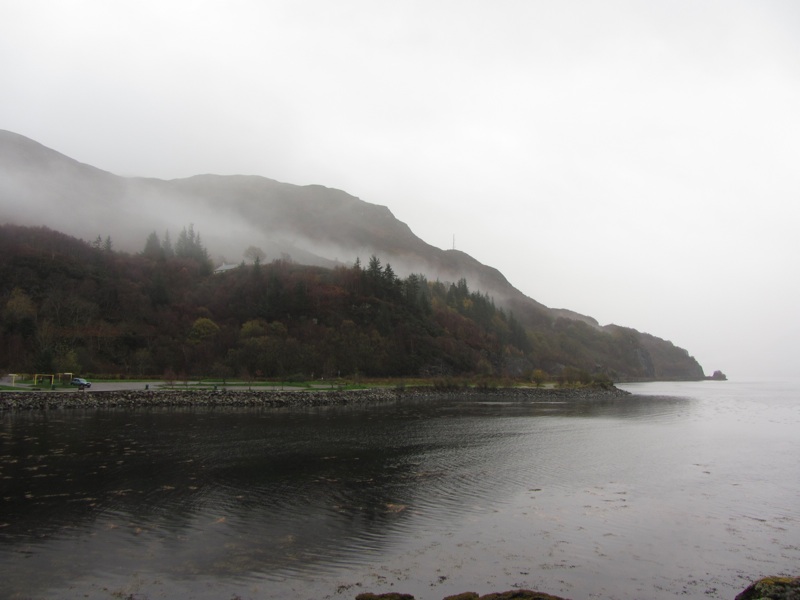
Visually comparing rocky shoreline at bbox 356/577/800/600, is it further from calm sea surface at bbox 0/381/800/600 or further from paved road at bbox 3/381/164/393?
paved road at bbox 3/381/164/393

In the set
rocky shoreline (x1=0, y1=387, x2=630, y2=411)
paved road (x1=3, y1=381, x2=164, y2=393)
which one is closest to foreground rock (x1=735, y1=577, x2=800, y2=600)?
rocky shoreline (x1=0, y1=387, x2=630, y2=411)

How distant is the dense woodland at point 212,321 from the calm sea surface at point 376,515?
4629 cm

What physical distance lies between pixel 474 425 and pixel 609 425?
43.2 ft

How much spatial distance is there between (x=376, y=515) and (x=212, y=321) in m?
93.9

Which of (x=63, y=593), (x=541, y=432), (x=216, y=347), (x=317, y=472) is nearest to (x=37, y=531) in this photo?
(x=63, y=593)

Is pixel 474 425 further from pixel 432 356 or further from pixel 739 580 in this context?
pixel 432 356

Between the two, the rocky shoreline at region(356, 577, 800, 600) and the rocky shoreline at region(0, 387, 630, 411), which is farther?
the rocky shoreline at region(0, 387, 630, 411)

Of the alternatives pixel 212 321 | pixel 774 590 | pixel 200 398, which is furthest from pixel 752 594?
pixel 212 321

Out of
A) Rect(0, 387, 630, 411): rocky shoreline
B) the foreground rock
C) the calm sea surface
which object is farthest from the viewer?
Rect(0, 387, 630, 411): rocky shoreline

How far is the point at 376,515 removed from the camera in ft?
53.3

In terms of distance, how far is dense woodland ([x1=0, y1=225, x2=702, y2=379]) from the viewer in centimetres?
8394

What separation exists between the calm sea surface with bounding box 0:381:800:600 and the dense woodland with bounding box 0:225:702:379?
46.3 meters

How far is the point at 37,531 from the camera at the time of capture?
13.8 meters

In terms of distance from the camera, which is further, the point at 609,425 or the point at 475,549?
the point at 609,425
